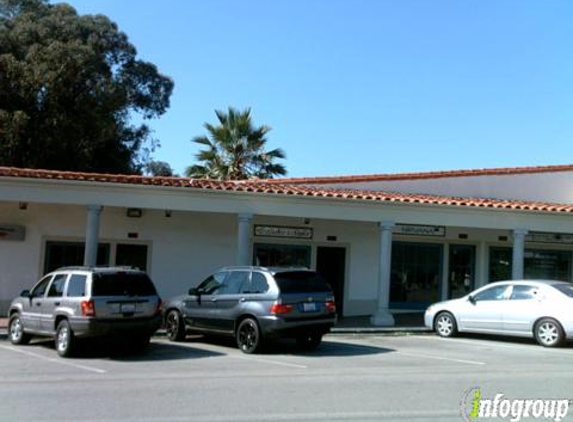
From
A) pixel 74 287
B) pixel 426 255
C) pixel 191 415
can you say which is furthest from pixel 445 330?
pixel 191 415

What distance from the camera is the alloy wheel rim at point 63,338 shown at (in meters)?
11.0

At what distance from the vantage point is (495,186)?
22.7 meters

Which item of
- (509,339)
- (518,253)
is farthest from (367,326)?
(518,253)

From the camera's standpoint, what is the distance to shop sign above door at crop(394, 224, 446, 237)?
19.7 m

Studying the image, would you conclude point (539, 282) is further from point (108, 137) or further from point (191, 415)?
point (108, 137)

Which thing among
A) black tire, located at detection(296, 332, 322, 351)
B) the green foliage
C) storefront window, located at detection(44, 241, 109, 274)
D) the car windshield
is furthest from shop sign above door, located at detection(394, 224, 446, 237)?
the green foliage

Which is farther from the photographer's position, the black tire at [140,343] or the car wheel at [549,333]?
the car wheel at [549,333]

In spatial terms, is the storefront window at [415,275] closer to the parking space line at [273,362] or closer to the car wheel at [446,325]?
the car wheel at [446,325]

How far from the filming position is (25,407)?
7059 millimetres

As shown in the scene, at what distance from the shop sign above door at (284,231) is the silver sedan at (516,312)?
5.15 metres

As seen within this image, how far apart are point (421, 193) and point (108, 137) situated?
14.6 metres

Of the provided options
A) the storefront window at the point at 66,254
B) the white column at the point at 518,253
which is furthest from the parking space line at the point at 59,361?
the white column at the point at 518,253

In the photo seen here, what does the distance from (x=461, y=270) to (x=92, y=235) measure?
12256 mm

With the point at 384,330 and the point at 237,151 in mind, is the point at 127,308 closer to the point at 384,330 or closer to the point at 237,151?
the point at 384,330
